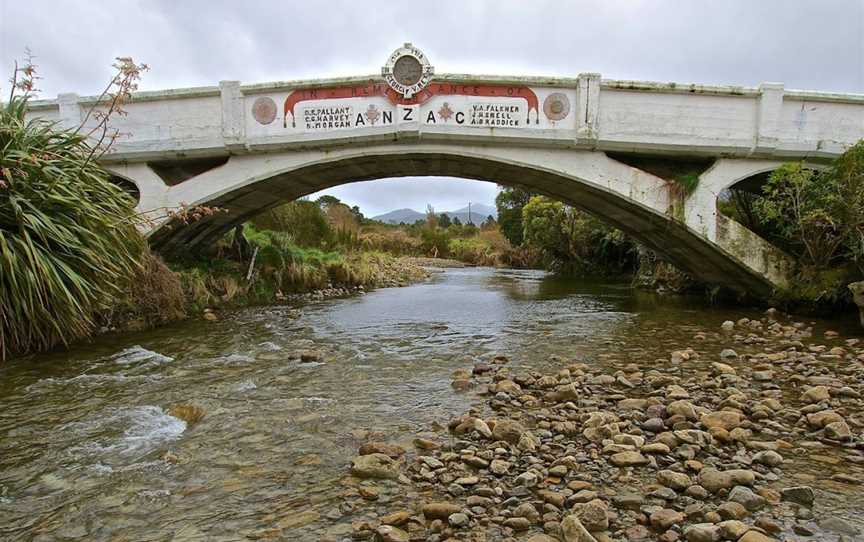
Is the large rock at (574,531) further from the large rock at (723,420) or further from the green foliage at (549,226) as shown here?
the green foliage at (549,226)

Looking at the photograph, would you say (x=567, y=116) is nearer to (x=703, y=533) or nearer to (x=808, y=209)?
(x=808, y=209)

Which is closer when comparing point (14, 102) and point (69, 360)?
point (69, 360)

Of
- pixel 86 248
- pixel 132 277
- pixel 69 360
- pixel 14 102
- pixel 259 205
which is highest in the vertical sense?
pixel 14 102

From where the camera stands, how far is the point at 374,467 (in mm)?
2822

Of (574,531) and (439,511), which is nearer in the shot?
(574,531)

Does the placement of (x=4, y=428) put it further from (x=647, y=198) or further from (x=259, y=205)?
(x=647, y=198)

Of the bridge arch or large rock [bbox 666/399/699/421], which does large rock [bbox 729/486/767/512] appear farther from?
the bridge arch

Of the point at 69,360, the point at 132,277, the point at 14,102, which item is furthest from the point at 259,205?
the point at 69,360

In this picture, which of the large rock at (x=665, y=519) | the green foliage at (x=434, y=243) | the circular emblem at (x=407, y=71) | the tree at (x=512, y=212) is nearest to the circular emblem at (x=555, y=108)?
the circular emblem at (x=407, y=71)

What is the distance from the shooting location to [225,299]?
10.5 metres

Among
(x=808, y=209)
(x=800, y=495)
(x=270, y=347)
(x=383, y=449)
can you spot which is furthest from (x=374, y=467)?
(x=808, y=209)

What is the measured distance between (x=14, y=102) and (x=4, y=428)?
17.4 ft

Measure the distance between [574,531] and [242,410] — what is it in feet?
9.56

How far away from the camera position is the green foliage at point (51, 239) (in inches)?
216
